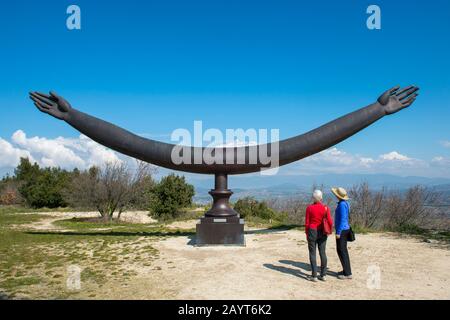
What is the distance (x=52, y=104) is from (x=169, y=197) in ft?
49.7

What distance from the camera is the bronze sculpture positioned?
944cm

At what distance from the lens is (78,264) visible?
23.7 feet

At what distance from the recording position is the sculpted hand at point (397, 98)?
31.6 feet

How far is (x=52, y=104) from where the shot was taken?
966cm

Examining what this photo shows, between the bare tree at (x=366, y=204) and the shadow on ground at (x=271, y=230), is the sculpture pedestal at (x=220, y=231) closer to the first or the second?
the shadow on ground at (x=271, y=230)

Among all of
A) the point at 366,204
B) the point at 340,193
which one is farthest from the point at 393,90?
the point at 366,204

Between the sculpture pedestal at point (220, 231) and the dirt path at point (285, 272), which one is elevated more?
the sculpture pedestal at point (220, 231)

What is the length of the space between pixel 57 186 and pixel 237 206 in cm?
2147

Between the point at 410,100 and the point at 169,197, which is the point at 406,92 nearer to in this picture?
the point at 410,100

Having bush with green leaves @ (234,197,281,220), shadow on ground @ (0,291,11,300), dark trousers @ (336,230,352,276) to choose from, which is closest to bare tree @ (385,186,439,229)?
bush with green leaves @ (234,197,281,220)

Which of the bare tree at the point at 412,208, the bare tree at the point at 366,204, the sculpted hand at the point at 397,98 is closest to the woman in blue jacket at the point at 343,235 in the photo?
the sculpted hand at the point at 397,98

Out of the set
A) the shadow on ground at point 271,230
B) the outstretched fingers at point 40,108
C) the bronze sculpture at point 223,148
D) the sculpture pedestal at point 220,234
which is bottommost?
the shadow on ground at point 271,230

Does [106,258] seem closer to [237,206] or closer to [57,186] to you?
[237,206]
